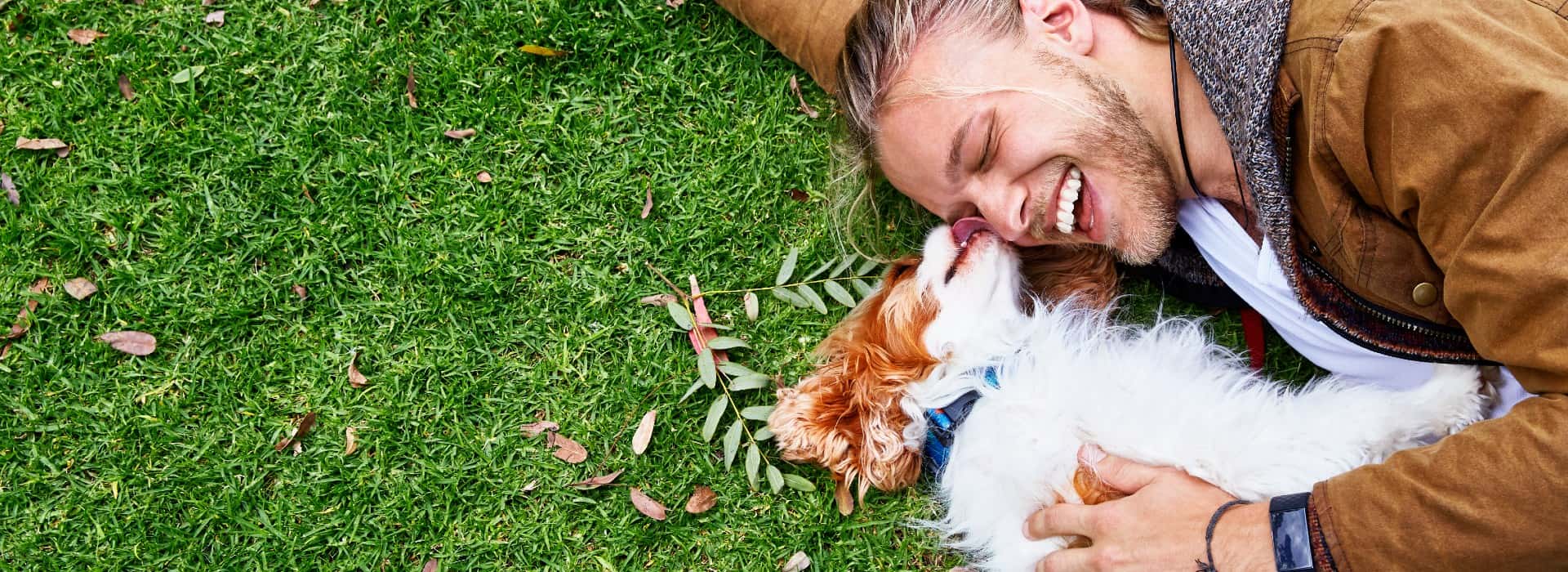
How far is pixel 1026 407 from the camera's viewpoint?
115 inches

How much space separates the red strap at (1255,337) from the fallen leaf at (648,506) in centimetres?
219

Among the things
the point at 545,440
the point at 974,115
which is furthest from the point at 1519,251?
the point at 545,440

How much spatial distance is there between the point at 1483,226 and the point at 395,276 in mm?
3320

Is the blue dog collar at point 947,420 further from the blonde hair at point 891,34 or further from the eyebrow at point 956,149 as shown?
the blonde hair at point 891,34

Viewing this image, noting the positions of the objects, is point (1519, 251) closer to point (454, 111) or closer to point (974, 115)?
point (974, 115)

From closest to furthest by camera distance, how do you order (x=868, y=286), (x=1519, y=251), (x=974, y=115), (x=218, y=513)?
1. (x=1519, y=251)
2. (x=974, y=115)
3. (x=218, y=513)
4. (x=868, y=286)

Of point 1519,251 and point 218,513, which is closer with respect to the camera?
point 1519,251

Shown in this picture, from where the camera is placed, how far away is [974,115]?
274 cm

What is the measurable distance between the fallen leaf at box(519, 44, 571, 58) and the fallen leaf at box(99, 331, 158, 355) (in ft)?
5.59

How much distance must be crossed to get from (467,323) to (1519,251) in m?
3.12

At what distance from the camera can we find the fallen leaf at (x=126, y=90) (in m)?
3.62

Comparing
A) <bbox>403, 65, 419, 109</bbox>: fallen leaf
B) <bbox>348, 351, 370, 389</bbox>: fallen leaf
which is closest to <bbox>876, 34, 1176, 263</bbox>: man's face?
<bbox>403, 65, 419, 109</bbox>: fallen leaf

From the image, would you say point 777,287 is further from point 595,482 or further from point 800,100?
point 595,482

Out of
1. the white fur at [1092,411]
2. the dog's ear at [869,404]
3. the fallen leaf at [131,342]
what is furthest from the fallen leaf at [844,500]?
the fallen leaf at [131,342]
